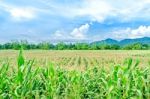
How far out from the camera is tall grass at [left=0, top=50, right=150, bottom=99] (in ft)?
13.8

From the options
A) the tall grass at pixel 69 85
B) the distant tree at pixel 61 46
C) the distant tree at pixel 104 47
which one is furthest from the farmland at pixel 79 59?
the distant tree at pixel 104 47

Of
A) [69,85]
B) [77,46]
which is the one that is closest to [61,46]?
[77,46]

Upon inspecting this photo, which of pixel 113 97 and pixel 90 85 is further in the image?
pixel 90 85

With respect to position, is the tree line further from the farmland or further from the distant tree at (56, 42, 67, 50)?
the farmland

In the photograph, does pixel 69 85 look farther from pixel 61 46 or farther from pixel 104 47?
pixel 104 47

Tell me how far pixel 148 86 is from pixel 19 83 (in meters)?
1.73

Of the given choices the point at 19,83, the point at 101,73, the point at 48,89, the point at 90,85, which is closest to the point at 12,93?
the point at 19,83

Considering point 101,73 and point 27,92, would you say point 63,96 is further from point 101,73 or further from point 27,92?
point 101,73

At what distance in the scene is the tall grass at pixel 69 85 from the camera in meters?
4.21

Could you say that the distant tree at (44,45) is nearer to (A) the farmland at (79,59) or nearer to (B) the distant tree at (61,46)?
(B) the distant tree at (61,46)

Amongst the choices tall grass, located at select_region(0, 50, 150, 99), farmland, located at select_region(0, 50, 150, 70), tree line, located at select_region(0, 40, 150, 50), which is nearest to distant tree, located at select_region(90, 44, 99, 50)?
tree line, located at select_region(0, 40, 150, 50)

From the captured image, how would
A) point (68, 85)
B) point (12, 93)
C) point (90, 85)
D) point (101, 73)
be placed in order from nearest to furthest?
point (12, 93)
point (68, 85)
point (90, 85)
point (101, 73)

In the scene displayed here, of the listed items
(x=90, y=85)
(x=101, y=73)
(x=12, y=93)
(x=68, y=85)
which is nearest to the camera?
(x=12, y=93)

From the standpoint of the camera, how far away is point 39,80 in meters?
4.66
